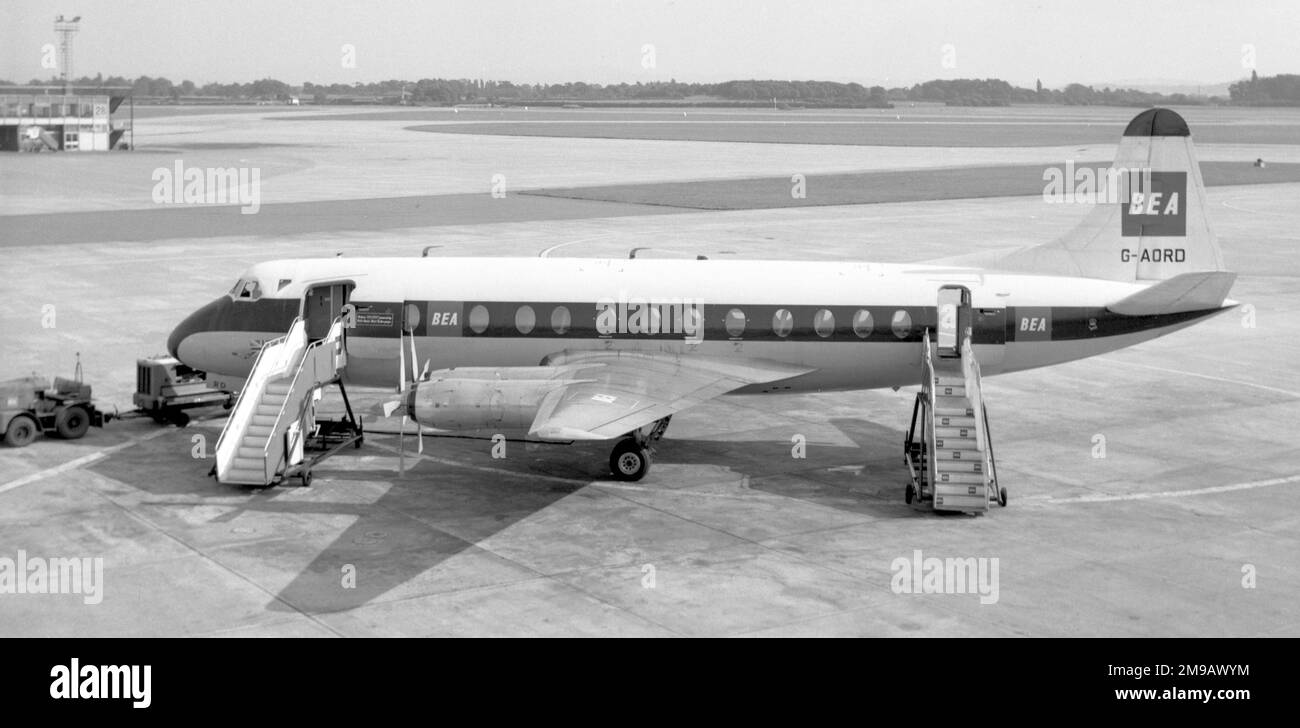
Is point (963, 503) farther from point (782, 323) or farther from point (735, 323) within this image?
point (735, 323)

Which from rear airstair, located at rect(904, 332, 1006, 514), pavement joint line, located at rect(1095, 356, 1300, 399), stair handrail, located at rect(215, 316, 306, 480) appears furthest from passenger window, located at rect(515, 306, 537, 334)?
pavement joint line, located at rect(1095, 356, 1300, 399)

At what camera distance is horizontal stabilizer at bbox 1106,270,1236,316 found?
30078 mm

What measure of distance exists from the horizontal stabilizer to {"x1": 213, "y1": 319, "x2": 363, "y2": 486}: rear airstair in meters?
18.1

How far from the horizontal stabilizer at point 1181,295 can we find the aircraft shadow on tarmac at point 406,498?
Answer: 6432 mm

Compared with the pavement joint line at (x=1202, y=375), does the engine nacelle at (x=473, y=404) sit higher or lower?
higher

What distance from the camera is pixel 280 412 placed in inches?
1104

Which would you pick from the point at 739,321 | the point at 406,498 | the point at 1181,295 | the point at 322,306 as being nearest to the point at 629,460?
the point at 739,321

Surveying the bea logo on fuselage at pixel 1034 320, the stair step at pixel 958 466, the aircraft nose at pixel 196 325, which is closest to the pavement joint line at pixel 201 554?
the aircraft nose at pixel 196 325

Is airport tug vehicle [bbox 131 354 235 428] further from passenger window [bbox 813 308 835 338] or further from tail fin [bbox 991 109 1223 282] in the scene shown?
tail fin [bbox 991 109 1223 282]

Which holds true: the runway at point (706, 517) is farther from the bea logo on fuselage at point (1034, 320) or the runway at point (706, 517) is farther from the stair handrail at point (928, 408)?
the bea logo on fuselage at point (1034, 320)

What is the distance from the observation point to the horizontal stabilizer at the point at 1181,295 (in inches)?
1184
